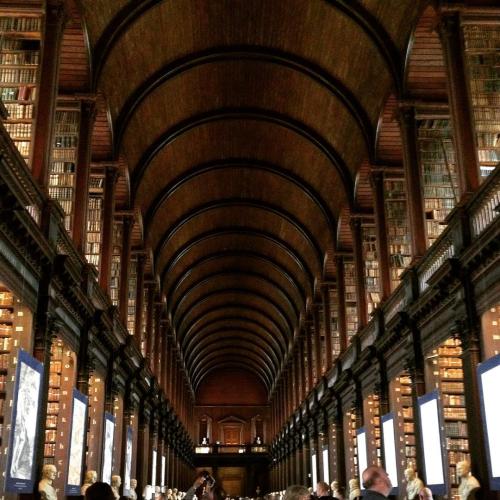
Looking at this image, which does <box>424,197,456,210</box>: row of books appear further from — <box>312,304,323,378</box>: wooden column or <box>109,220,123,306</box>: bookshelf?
<box>312,304,323,378</box>: wooden column

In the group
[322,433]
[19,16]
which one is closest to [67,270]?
[19,16]

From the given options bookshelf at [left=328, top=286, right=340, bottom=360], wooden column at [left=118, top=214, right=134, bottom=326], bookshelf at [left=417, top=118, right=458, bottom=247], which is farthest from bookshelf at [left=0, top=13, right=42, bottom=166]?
bookshelf at [left=328, top=286, right=340, bottom=360]

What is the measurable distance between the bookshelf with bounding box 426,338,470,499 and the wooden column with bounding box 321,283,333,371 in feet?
30.1

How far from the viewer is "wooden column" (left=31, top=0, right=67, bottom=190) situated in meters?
9.70

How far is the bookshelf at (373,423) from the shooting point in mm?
15591

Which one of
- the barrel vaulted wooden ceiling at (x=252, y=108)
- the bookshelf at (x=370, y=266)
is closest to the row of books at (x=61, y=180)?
the barrel vaulted wooden ceiling at (x=252, y=108)

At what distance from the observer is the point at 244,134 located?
20344mm

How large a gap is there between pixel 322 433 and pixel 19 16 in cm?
1579

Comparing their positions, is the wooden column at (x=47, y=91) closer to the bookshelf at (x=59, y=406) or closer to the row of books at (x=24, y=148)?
the row of books at (x=24, y=148)

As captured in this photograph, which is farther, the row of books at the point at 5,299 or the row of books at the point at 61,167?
the row of books at the point at 61,167

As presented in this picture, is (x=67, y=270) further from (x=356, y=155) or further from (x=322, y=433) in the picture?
(x=322, y=433)

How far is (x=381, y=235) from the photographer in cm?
1522

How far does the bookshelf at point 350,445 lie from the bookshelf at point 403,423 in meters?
3.60

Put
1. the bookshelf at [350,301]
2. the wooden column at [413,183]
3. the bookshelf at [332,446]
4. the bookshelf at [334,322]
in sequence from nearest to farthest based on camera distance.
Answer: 1. the wooden column at [413,183]
2. the bookshelf at [332,446]
3. the bookshelf at [350,301]
4. the bookshelf at [334,322]
